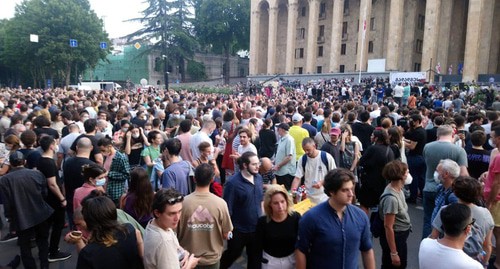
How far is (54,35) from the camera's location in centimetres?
4712

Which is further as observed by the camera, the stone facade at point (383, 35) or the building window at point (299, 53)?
the building window at point (299, 53)

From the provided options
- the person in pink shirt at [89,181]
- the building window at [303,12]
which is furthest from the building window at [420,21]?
the person in pink shirt at [89,181]

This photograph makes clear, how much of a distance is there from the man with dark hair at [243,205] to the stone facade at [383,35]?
3406cm

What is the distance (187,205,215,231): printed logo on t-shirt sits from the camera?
3.70 metres

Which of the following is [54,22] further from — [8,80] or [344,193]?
[344,193]

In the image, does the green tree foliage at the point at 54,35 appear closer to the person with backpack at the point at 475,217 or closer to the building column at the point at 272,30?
the building column at the point at 272,30

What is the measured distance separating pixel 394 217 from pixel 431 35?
3751 cm

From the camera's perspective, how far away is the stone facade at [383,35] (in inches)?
1407

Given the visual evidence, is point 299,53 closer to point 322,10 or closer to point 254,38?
point 322,10

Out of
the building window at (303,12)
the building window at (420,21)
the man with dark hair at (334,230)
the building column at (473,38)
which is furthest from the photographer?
the building window at (303,12)

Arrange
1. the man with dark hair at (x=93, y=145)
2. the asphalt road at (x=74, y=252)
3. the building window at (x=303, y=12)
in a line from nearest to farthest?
1. the asphalt road at (x=74, y=252)
2. the man with dark hair at (x=93, y=145)
3. the building window at (x=303, y=12)

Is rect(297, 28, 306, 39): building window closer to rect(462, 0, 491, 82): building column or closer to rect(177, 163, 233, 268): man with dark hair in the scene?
rect(462, 0, 491, 82): building column

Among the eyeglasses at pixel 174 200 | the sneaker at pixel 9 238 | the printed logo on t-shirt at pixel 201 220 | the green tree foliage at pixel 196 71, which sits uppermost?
the green tree foliage at pixel 196 71

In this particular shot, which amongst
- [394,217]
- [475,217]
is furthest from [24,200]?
[475,217]
